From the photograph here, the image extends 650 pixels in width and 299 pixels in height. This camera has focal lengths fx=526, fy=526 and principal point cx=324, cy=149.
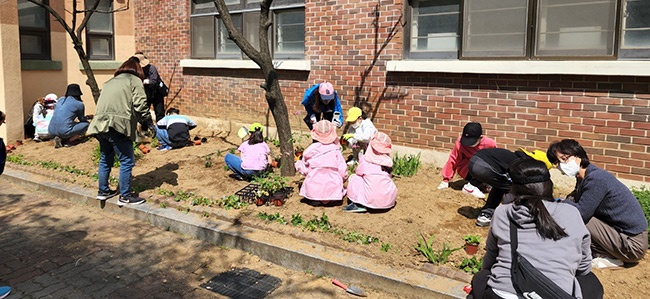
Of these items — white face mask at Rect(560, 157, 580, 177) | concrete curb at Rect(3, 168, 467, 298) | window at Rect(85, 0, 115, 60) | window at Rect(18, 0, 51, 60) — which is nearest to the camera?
concrete curb at Rect(3, 168, 467, 298)

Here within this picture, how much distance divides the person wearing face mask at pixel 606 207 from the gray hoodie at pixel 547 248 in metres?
1.19

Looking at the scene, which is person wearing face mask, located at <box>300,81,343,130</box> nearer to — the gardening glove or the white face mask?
the gardening glove

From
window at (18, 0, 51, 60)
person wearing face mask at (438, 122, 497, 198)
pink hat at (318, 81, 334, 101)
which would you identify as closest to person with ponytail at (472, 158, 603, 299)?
person wearing face mask at (438, 122, 497, 198)

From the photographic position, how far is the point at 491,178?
17.6 ft

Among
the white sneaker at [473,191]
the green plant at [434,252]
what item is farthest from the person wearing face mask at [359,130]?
the green plant at [434,252]

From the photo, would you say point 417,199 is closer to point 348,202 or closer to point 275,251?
point 348,202

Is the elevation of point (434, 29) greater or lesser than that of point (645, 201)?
greater

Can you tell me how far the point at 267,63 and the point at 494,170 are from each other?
3286 mm

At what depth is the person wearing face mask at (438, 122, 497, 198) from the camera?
6.25m

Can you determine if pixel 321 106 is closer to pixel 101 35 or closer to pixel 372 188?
pixel 372 188

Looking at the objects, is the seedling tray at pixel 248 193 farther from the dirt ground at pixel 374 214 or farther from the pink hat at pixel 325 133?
the pink hat at pixel 325 133

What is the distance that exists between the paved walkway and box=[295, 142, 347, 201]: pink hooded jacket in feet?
3.83

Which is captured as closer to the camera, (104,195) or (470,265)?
(470,265)

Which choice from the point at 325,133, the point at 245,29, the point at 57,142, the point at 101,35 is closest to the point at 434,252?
the point at 325,133
